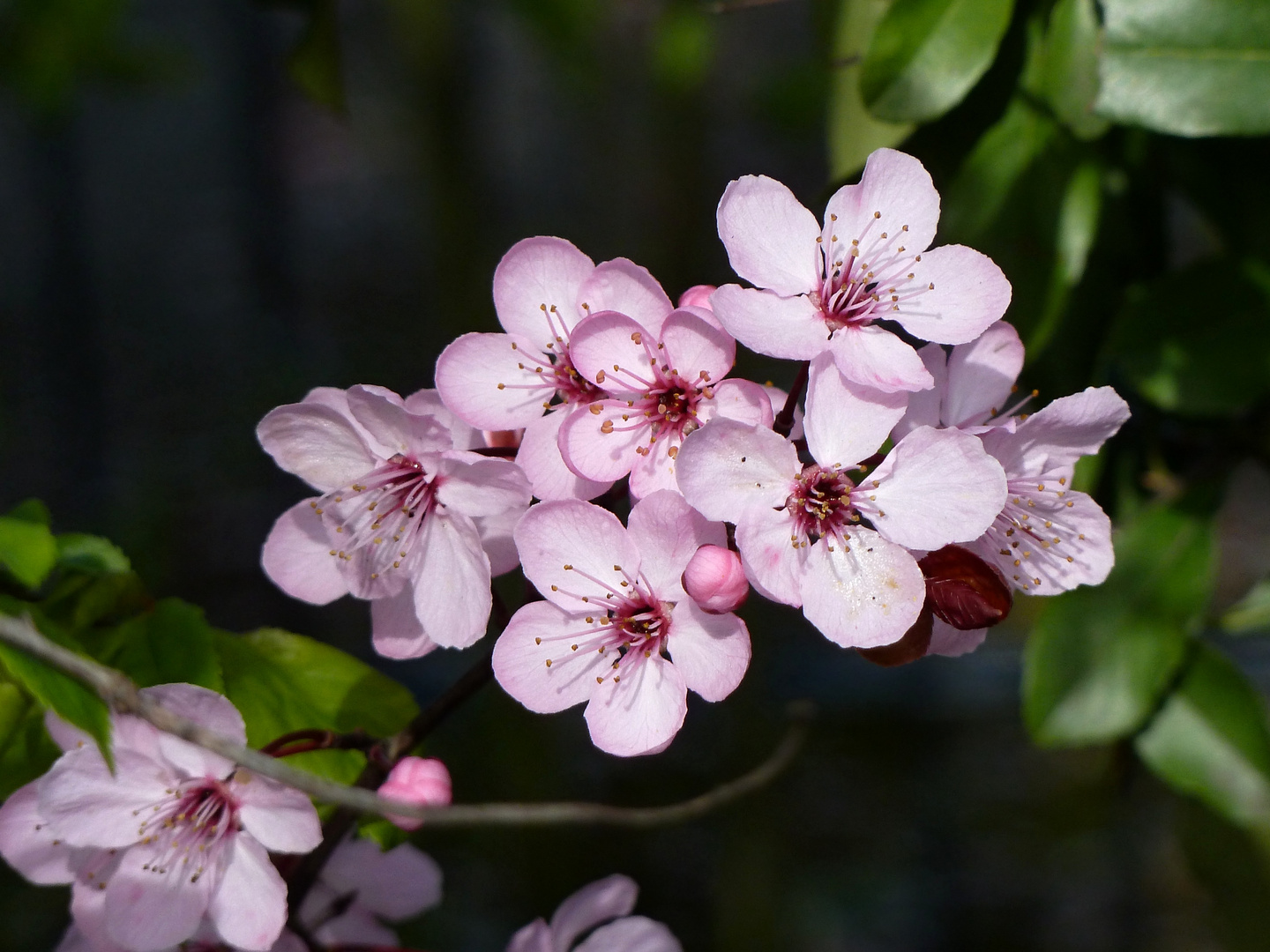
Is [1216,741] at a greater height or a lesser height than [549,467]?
Answer: lesser

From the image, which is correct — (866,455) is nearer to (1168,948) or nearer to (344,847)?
(344,847)

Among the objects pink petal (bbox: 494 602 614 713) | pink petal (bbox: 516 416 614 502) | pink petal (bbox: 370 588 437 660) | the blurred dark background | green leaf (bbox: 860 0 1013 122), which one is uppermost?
green leaf (bbox: 860 0 1013 122)

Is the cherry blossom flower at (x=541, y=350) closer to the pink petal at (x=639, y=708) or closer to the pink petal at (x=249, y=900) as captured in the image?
the pink petal at (x=639, y=708)

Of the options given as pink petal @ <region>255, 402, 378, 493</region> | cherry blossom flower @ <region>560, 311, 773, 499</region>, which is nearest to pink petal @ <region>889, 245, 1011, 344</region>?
cherry blossom flower @ <region>560, 311, 773, 499</region>

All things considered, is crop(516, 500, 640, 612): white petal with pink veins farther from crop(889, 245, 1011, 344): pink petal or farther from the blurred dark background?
the blurred dark background

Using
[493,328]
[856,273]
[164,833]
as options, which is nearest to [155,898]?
[164,833]

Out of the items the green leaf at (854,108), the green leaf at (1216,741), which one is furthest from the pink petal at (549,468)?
the green leaf at (1216,741)

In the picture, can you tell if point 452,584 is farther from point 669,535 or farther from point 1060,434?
point 1060,434

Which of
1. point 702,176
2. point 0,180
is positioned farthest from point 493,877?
point 0,180
